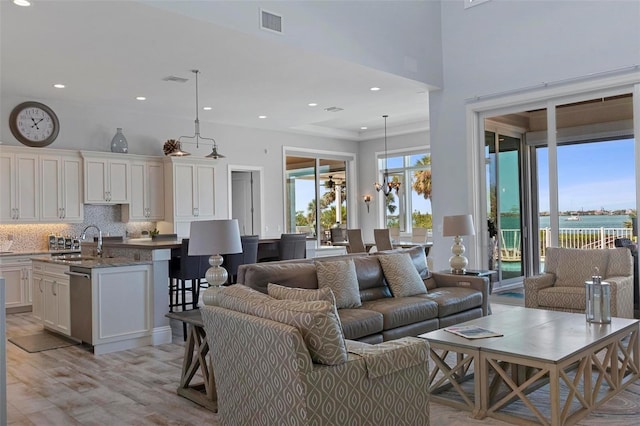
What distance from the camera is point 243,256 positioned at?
5734 millimetres

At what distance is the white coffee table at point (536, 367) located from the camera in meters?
2.89

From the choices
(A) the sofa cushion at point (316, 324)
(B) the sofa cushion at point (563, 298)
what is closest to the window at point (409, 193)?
(B) the sofa cushion at point (563, 298)

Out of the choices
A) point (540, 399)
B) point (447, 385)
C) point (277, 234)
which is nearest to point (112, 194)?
point (277, 234)

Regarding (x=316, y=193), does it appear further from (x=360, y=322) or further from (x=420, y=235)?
(x=360, y=322)

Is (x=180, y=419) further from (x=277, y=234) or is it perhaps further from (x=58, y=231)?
(x=277, y=234)

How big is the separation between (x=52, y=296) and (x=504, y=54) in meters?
6.15

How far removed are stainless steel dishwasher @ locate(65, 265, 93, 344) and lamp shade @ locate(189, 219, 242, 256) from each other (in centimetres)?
181

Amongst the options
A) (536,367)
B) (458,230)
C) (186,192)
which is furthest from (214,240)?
(186,192)

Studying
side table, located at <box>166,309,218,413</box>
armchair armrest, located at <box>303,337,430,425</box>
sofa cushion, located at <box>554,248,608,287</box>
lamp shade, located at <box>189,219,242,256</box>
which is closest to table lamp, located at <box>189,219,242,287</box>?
lamp shade, located at <box>189,219,242,256</box>

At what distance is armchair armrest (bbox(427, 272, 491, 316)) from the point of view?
5128 mm

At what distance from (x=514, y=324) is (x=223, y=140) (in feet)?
23.9

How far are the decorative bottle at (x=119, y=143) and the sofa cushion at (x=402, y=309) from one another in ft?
17.8

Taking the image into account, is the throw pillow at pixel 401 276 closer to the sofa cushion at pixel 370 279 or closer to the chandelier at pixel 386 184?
the sofa cushion at pixel 370 279

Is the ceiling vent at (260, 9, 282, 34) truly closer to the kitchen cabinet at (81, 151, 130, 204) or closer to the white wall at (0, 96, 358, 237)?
the kitchen cabinet at (81, 151, 130, 204)
